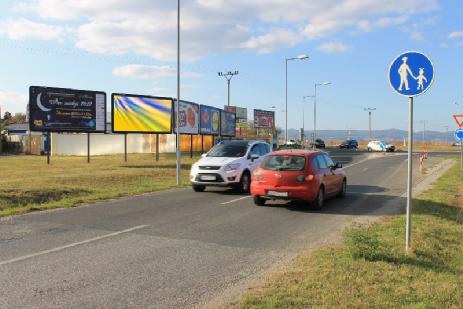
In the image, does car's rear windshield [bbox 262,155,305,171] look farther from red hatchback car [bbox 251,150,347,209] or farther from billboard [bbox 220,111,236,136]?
billboard [bbox 220,111,236,136]

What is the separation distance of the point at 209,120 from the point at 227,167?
27.7m

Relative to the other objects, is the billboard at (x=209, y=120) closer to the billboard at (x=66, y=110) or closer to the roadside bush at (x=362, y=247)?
the billboard at (x=66, y=110)

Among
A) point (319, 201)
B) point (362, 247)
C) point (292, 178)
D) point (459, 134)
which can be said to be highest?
point (459, 134)

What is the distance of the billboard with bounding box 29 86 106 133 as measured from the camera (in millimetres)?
28594

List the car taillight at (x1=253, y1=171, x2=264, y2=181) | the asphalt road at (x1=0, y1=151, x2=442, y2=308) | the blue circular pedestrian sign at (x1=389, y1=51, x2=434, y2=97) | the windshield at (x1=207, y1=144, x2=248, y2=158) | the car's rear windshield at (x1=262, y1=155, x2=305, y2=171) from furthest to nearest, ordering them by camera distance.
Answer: the windshield at (x1=207, y1=144, x2=248, y2=158) → the car taillight at (x1=253, y1=171, x2=264, y2=181) → the car's rear windshield at (x1=262, y1=155, x2=305, y2=171) → the blue circular pedestrian sign at (x1=389, y1=51, x2=434, y2=97) → the asphalt road at (x1=0, y1=151, x2=442, y2=308)

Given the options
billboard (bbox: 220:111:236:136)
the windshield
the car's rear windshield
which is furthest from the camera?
billboard (bbox: 220:111:236:136)

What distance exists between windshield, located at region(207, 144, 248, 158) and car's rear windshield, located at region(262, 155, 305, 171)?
4.07m

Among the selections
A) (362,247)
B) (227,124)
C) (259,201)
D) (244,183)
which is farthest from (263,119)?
(362,247)

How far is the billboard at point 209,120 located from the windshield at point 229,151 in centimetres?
2411

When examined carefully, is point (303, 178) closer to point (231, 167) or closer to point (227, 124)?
point (231, 167)

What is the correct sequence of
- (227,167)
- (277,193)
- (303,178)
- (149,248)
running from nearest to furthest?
(149,248), (303,178), (277,193), (227,167)

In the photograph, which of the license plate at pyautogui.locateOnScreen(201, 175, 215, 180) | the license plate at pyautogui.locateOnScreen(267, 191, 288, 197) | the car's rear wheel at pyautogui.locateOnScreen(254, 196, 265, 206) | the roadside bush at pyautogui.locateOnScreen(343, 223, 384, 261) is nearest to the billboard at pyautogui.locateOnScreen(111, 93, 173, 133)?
the license plate at pyautogui.locateOnScreen(201, 175, 215, 180)

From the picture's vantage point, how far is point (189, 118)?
128 feet

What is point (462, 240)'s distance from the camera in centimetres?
845
